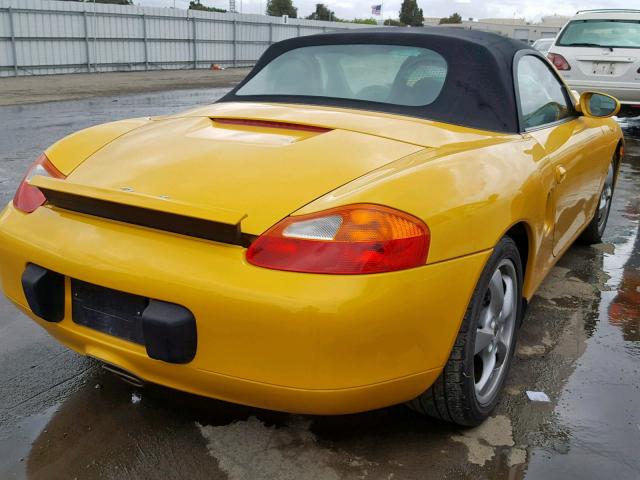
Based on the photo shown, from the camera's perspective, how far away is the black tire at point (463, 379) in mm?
2064

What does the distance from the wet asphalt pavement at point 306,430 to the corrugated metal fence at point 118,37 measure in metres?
18.7

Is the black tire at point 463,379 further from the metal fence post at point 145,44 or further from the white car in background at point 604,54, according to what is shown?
the metal fence post at point 145,44

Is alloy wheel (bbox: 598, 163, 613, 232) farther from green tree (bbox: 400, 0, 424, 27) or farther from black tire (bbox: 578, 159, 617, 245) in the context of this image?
green tree (bbox: 400, 0, 424, 27)

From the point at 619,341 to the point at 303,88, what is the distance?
199 centimetres

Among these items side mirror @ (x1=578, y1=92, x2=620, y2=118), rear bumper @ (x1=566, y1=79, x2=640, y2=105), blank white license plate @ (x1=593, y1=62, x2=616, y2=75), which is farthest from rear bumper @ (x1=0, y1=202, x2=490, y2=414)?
blank white license plate @ (x1=593, y1=62, x2=616, y2=75)

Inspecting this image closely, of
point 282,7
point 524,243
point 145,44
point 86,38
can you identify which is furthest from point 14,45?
point 282,7

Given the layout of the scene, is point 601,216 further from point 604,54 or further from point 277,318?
point 604,54

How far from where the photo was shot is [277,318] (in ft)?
5.63

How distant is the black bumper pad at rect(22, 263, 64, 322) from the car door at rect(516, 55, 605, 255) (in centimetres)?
198

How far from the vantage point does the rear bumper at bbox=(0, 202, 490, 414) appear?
173 centimetres

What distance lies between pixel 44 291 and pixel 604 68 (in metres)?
9.13

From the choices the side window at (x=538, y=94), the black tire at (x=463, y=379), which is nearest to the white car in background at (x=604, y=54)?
the side window at (x=538, y=94)

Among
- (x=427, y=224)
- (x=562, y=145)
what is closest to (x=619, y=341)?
(x=562, y=145)

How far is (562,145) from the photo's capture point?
306cm
